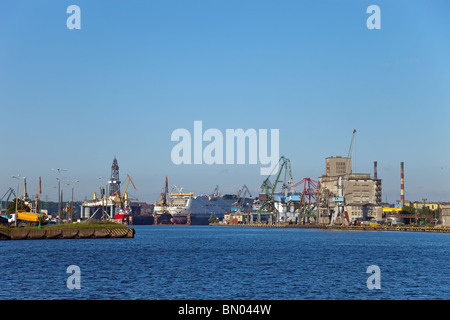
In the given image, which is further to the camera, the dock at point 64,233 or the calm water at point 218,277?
the dock at point 64,233

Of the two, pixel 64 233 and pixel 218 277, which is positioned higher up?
pixel 64 233

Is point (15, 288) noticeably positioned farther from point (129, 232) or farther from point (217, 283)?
point (129, 232)

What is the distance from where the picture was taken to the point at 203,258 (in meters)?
84.9

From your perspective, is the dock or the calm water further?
the dock

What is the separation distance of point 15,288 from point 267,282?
2189 centimetres

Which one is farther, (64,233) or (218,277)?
(64,233)
